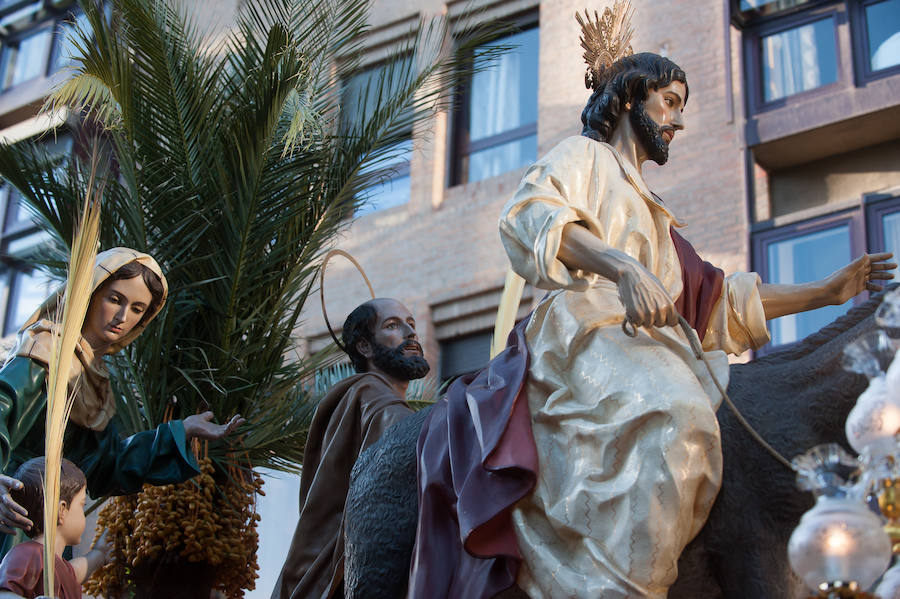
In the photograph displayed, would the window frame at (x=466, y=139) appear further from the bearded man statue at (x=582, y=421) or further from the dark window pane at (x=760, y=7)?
the bearded man statue at (x=582, y=421)

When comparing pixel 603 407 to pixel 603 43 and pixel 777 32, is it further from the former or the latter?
pixel 777 32

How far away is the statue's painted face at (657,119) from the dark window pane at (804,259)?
9001 mm

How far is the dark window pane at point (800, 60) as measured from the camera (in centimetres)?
1529

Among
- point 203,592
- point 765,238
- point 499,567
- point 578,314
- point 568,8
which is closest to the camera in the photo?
point 499,567

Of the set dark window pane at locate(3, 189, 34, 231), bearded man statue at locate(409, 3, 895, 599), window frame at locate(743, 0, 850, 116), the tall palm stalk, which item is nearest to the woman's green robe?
bearded man statue at locate(409, 3, 895, 599)

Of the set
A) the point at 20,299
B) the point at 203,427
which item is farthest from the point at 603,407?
the point at 20,299

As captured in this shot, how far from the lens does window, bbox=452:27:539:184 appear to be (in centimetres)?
1747

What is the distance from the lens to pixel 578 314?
500 centimetres

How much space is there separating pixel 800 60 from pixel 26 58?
38.7 ft

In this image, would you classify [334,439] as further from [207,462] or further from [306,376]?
[306,376]

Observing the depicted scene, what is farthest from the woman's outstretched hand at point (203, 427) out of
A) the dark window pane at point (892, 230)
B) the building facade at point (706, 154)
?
the dark window pane at point (892, 230)

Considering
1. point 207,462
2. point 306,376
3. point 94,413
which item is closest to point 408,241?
point 306,376

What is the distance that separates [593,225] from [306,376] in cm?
407

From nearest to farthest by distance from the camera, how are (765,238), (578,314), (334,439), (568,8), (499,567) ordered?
(499,567) < (578,314) < (334,439) < (765,238) < (568,8)
